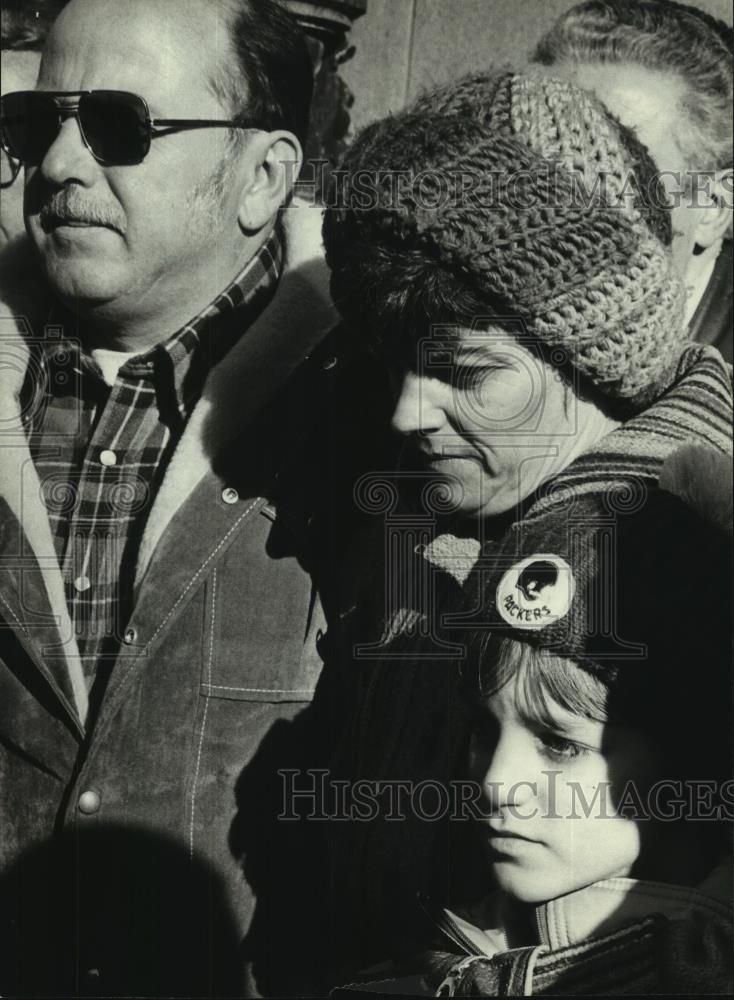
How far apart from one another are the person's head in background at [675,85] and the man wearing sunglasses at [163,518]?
0.59m

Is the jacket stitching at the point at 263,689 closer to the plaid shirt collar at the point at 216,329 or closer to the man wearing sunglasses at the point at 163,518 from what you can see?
the man wearing sunglasses at the point at 163,518

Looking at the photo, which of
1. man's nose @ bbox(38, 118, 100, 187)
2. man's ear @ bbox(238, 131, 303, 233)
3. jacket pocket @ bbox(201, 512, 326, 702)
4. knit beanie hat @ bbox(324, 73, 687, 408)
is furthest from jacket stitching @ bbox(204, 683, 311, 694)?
man's nose @ bbox(38, 118, 100, 187)

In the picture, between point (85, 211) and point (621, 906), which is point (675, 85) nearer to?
point (85, 211)

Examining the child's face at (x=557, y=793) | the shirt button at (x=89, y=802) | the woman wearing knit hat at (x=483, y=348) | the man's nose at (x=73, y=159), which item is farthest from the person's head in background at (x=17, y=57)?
the child's face at (x=557, y=793)

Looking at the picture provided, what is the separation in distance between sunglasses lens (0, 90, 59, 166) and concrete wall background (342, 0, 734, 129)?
2.01ft

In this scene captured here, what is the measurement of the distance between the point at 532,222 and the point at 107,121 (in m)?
0.96

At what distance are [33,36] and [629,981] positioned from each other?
7.41 feet

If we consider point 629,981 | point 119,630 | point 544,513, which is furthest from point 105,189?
point 629,981

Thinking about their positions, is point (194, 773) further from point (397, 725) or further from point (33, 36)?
point (33, 36)

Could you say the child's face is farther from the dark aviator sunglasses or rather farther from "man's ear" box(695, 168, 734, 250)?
the dark aviator sunglasses

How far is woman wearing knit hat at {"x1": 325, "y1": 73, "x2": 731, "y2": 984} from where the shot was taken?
2.33m

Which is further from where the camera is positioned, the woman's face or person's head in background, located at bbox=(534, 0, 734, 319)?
person's head in background, located at bbox=(534, 0, 734, 319)

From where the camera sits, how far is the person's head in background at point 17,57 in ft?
9.84

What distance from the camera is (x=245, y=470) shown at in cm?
282
